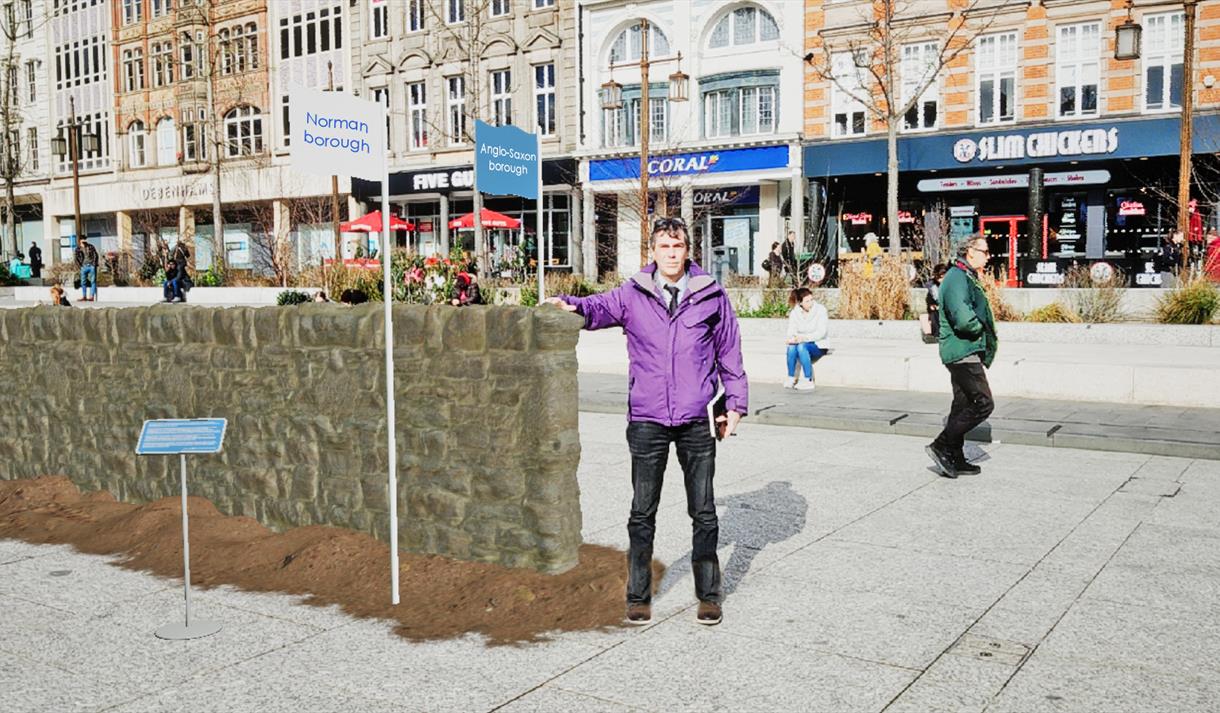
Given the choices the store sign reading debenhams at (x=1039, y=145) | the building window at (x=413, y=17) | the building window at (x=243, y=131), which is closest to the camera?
the store sign reading debenhams at (x=1039, y=145)

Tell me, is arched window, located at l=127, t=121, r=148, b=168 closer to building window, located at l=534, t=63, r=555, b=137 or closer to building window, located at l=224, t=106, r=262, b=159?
building window, located at l=224, t=106, r=262, b=159

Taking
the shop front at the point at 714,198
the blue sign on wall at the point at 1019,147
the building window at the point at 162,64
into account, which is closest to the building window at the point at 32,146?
the building window at the point at 162,64

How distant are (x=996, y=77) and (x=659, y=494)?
28.3m

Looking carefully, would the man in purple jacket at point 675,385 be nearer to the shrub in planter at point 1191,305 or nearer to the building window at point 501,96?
the shrub in planter at point 1191,305

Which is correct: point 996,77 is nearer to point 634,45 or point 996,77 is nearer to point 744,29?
point 744,29

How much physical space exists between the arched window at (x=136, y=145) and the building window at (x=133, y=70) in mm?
1781

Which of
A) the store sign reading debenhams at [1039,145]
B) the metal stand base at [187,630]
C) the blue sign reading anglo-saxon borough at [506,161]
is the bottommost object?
the metal stand base at [187,630]

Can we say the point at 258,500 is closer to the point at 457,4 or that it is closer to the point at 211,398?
the point at 211,398

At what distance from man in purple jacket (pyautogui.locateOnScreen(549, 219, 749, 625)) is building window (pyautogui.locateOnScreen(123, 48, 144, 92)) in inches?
2078

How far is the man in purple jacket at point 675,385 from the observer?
518cm

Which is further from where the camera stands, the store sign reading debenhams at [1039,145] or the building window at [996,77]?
the building window at [996,77]

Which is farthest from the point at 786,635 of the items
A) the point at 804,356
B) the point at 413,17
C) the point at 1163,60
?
the point at 413,17

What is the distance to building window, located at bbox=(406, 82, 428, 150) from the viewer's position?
41312 mm

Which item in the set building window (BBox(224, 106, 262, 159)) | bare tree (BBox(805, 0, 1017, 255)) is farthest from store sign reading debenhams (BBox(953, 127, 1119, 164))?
building window (BBox(224, 106, 262, 159))
